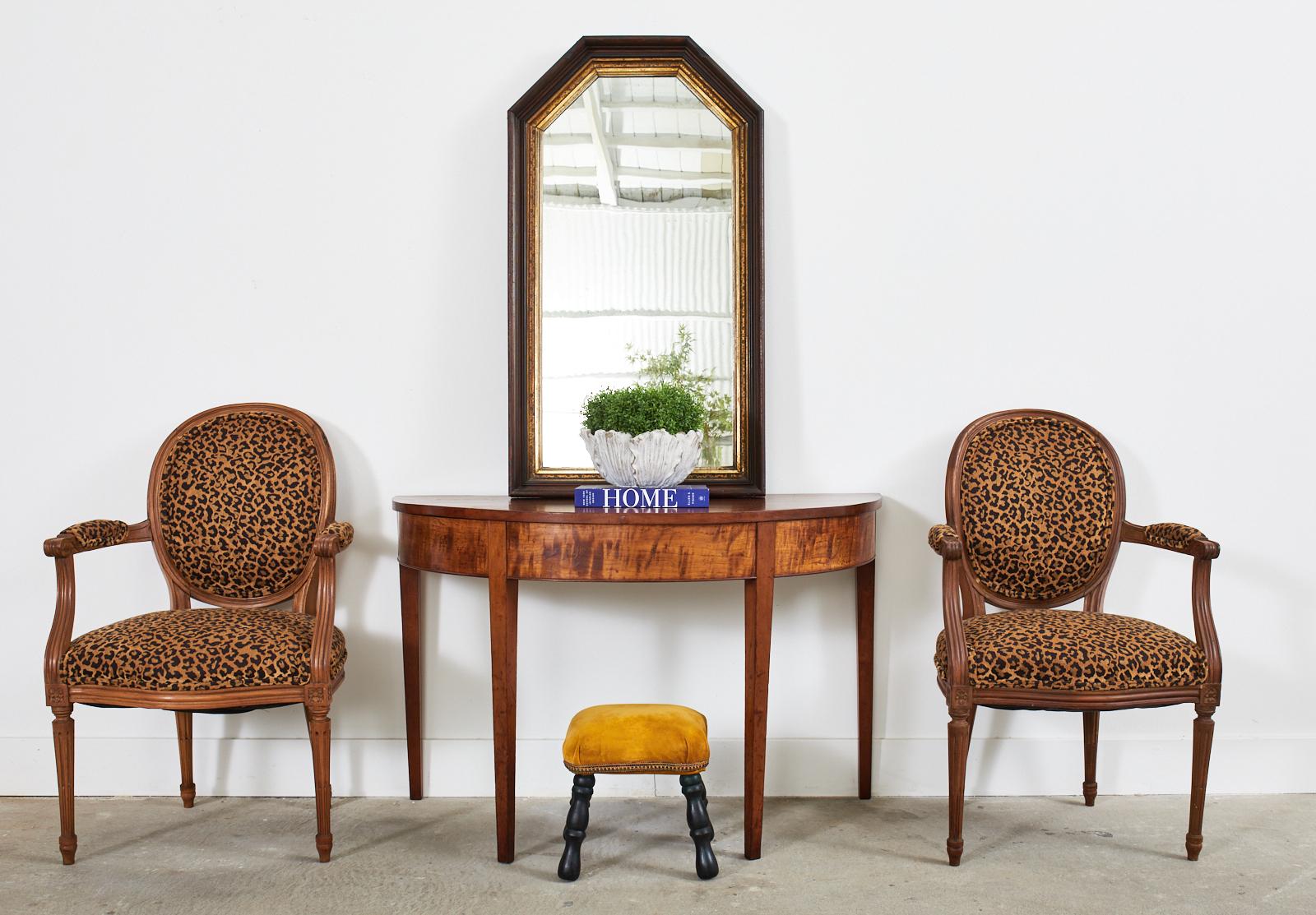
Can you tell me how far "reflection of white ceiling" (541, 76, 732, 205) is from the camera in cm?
302

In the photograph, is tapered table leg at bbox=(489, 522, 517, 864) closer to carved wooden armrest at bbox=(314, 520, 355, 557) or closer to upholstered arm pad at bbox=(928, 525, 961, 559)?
carved wooden armrest at bbox=(314, 520, 355, 557)

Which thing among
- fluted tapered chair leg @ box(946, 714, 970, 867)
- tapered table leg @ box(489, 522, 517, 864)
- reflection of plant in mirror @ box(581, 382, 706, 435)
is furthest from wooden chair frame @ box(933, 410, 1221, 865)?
tapered table leg @ box(489, 522, 517, 864)

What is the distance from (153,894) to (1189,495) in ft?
9.71

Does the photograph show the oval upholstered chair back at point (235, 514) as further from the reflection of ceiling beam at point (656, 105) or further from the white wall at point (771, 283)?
the reflection of ceiling beam at point (656, 105)

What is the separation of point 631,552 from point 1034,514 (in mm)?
1188

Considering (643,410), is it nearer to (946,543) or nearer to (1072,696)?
(946,543)

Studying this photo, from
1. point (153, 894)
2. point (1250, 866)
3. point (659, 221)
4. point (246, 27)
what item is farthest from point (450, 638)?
point (1250, 866)

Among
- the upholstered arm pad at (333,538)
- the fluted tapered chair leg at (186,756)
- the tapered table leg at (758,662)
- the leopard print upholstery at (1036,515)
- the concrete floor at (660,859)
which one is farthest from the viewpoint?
the fluted tapered chair leg at (186,756)

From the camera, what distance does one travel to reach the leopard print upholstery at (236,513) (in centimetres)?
289

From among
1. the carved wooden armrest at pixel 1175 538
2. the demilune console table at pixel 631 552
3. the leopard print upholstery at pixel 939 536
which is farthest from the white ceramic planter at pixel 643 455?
the carved wooden armrest at pixel 1175 538

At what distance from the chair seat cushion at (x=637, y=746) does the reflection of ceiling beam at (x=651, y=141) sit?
5.36 ft

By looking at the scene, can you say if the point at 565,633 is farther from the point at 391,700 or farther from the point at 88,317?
the point at 88,317

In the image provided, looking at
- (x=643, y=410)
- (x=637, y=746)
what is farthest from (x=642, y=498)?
(x=637, y=746)

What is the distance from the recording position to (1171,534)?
2680mm
